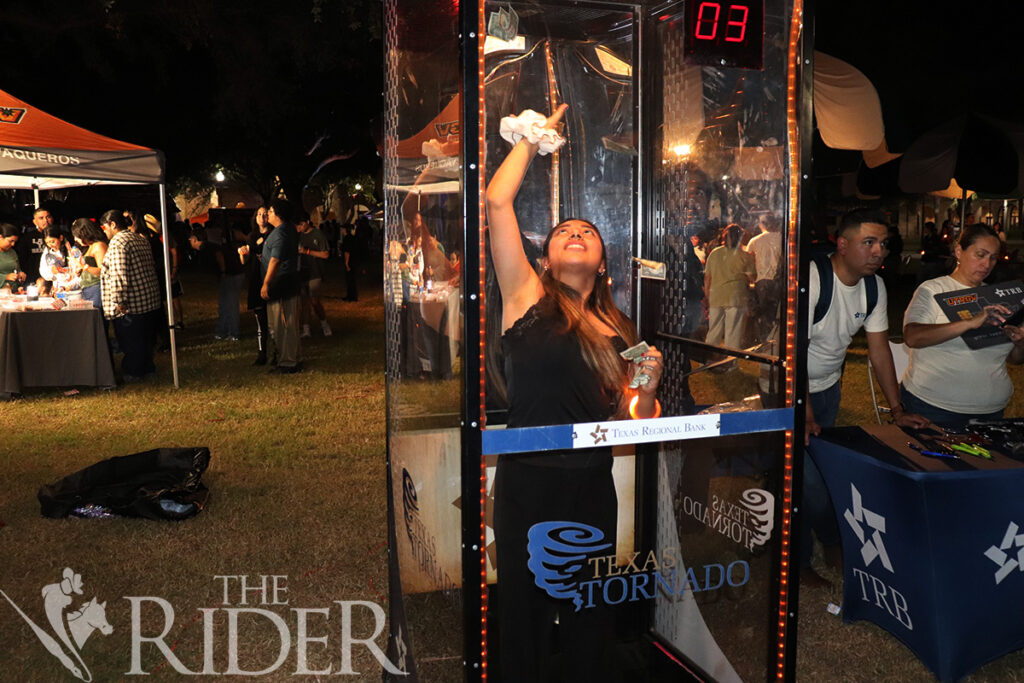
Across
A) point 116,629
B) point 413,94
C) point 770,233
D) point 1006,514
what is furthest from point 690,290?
point 116,629

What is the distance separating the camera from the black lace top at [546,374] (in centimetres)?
274

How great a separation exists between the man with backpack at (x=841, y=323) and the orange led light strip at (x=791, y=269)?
1158mm

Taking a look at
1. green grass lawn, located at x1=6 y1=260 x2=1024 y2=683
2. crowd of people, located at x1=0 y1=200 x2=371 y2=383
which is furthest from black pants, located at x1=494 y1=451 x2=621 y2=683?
crowd of people, located at x1=0 y1=200 x2=371 y2=383

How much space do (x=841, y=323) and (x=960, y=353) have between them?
681mm

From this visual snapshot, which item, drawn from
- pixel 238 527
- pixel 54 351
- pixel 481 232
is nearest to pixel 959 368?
pixel 481 232

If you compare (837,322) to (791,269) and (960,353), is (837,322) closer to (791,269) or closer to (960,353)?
(960,353)

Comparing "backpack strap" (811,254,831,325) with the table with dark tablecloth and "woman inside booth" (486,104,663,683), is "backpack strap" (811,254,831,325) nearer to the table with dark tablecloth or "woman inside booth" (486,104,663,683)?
"woman inside booth" (486,104,663,683)

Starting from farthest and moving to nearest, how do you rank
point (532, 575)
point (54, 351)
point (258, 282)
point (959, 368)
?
point (258, 282) < point (54, 351) < point (959, 368) < point (532, 575)

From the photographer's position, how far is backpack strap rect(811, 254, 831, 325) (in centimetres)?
396

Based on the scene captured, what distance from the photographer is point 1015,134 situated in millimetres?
7250

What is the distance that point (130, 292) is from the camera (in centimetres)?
915

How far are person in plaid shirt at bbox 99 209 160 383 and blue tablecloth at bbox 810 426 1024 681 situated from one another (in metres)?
7.63

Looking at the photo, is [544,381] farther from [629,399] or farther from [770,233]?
[770,233]

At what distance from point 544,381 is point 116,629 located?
2424 millimetres
